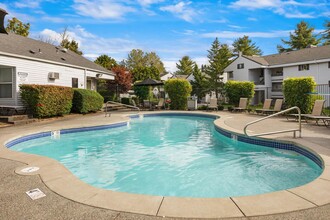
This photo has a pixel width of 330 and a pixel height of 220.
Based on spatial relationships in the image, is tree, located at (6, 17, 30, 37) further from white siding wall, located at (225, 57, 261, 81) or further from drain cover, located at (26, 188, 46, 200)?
drain cover, located at (26, 188, 46, 200)

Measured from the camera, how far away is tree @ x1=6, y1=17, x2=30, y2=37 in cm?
2839

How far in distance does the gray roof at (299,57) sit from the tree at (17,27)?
101 ft

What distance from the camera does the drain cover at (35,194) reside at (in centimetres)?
318

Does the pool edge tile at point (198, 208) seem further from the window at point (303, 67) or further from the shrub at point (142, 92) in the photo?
the window at point (303, 67)

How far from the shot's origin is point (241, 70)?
36188 mm

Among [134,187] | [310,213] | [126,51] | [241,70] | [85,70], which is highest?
[126,51]

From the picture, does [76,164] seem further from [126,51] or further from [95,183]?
[126,51]

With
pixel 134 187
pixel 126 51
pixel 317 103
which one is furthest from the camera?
pixel 126 51

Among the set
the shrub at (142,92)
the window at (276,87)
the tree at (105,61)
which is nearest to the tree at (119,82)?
the shrub at (142,92)

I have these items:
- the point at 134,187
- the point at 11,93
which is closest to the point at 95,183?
the point at 134,187

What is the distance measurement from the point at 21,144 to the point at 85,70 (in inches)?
440

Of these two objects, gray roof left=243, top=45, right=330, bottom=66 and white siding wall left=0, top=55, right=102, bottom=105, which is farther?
gray roof left=243, top=45, right=330, bottom=66

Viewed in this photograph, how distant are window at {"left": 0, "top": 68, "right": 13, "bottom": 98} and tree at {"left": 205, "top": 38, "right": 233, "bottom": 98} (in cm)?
2715

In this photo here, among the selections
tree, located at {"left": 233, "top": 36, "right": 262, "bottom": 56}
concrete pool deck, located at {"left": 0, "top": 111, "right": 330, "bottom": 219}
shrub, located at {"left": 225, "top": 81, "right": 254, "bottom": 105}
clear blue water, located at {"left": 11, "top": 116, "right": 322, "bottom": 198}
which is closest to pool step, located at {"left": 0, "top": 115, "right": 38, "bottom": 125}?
clear blue water, located at {"left": 11, "top": 116, "right": 322, "bottom": 198}
